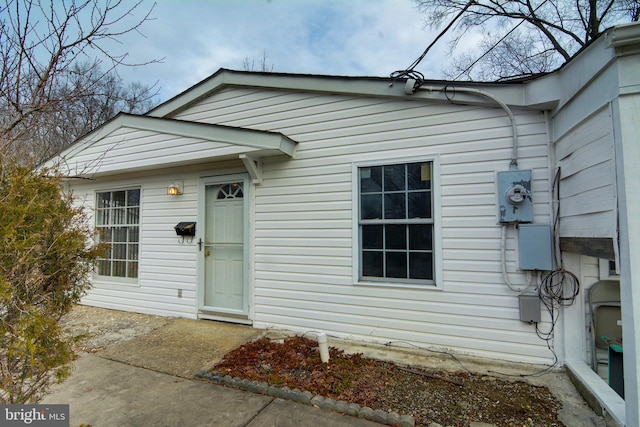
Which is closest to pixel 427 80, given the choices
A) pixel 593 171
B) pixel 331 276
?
pixel 593 171

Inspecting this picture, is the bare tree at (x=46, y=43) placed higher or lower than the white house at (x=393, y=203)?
higher

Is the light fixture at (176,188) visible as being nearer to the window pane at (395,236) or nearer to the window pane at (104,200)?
the window pane at (104,200)

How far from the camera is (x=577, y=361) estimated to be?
2932mm

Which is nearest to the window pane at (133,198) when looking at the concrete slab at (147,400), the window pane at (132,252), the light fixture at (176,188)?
the window pane at (132,252)

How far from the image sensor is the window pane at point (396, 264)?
3652 millimetres

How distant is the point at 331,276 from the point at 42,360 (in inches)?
109

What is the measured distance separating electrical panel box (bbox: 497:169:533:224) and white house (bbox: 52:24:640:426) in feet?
0.04

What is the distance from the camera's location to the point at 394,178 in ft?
12.2

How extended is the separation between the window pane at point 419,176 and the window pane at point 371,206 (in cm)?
40

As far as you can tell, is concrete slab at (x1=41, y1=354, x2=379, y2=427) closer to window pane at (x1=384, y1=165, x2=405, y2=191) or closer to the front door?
the front door

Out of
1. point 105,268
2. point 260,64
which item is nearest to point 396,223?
point 105,268

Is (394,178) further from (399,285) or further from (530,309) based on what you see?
(530,309)

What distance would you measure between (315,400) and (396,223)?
2035 millimetres

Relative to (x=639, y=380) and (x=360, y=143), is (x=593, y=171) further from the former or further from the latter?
(x=360, y=143)
